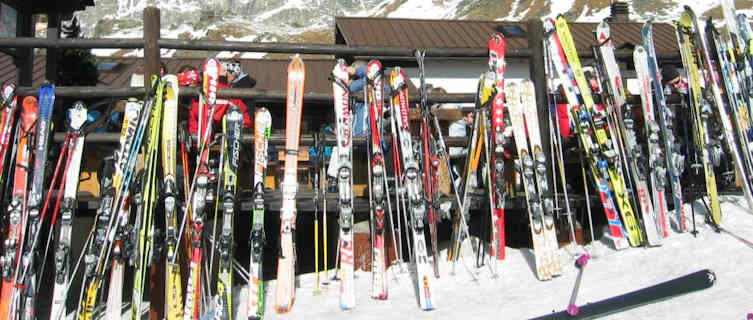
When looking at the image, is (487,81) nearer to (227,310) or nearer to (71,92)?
(227,310)

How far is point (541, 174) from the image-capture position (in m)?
4.63

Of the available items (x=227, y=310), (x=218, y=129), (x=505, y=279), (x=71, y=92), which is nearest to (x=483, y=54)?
(x=505, y=279)

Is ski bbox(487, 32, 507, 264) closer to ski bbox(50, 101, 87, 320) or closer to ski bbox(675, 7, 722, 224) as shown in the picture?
ski bbox(675, 7, 722, 224)

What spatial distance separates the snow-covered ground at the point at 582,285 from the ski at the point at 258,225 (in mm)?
127

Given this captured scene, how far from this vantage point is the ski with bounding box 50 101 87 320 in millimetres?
4066

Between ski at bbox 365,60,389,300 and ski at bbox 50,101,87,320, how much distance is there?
2048 millimetres

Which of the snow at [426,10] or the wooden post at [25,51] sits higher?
the snow at [426,10]

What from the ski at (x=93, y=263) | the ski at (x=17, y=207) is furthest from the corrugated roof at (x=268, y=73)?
the ski at (x=93, y=263)

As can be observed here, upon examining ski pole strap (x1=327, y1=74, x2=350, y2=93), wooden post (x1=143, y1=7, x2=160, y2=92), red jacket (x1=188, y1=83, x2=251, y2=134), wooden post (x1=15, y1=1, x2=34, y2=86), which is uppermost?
wooden post (x1=15, y1=1, x2=34, y2=86)

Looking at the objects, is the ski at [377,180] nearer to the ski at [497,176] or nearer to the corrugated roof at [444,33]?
the ski at [497,176]

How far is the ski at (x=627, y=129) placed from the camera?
4.51 meters

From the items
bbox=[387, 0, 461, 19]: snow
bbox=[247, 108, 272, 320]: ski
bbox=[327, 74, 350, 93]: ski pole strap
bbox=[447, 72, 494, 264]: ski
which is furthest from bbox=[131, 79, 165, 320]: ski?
bbox=[387, 0, 461, 19]: snow

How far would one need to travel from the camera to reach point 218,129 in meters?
5.21

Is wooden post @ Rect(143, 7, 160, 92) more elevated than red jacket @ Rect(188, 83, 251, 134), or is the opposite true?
wooden post @ Rect(143, 7, 160, 92)
